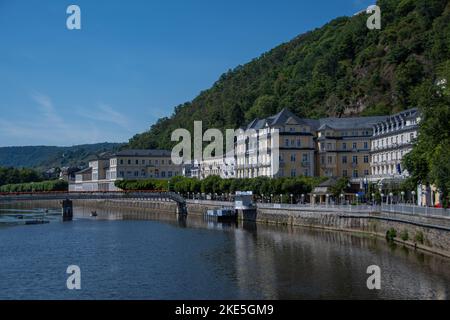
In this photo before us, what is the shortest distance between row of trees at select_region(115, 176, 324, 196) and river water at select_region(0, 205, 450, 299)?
23.8 m

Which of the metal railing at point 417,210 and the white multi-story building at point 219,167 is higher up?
the white multi-story building at point 219,167

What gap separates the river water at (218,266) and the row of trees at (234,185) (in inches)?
938

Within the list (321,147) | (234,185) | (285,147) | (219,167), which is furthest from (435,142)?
(219,167)

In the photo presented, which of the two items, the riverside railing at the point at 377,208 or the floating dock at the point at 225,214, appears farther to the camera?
the floating dock at the point at 225,214

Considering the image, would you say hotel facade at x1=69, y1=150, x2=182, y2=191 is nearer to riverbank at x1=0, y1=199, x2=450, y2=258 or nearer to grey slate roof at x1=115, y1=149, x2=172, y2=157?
grey slate roof at x1=115, y1=149, x2=172, y2=157

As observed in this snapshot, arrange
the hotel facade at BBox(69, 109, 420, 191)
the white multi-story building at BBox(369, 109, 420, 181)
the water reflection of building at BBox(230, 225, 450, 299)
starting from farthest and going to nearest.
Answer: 1. the hotel facade at BBox(69, 109, 420, 191)
2. the white multi-story building at BBox(369, 109, 420, 181)
3. the water reflection of building at BBox(230, 225, 450, 299)

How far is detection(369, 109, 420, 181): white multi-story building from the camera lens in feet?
301

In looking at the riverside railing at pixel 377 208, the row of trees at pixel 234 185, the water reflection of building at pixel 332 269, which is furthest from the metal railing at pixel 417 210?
the row of trees at pixel 234 185

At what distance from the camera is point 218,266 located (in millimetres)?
44906

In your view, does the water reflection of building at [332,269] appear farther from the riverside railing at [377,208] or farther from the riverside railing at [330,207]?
the riverside railing at [330,207]

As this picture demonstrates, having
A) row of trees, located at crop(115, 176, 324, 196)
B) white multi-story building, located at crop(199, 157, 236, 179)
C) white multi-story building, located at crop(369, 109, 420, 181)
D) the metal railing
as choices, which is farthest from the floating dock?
the metal railing

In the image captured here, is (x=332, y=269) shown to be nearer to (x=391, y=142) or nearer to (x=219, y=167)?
(x=391, y=142)

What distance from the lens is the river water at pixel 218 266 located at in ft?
116

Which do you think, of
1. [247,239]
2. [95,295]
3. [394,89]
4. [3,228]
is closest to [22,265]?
[95,295]
